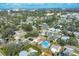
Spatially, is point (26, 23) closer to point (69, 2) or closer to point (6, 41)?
point (6, 41)

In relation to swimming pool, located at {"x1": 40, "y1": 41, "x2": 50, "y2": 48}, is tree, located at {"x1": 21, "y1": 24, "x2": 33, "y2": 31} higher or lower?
higher

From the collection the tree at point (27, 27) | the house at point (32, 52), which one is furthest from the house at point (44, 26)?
the house at point (32, 52)

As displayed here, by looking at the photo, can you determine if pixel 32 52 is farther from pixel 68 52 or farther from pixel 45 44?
pixel 68 52

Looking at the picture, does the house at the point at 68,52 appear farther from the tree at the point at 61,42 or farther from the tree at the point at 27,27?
the tree at the point at 27,27

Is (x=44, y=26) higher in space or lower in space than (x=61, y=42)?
higher

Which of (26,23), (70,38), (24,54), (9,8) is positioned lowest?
(24,54)

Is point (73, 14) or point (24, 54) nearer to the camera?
point (24, 54)

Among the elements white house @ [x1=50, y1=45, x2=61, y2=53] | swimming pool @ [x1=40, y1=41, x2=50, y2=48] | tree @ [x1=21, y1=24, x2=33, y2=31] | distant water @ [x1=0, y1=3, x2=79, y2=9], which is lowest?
white house @ [x1=50, y1=45, x2=61, y2=53]

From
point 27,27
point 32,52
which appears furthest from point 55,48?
point 27,27

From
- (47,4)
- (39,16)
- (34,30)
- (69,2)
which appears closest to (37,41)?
(34,30)

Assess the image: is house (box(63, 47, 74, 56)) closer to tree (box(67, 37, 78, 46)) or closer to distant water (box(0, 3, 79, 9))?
tree (box(67, 37, 78, 46))

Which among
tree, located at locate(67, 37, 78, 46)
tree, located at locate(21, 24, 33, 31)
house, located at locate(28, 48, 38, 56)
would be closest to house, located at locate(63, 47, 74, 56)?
tree, located at locate(67, 37, 78, 46)
